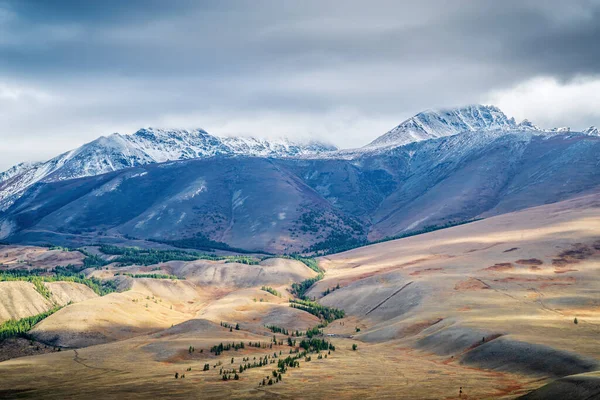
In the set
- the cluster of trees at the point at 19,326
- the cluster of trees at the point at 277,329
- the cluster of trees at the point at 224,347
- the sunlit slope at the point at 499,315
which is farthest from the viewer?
the cluster of trees at the point at 277,329

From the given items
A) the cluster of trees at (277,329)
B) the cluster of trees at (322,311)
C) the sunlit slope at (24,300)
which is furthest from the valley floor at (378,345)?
the sunlit slope at (24,300)

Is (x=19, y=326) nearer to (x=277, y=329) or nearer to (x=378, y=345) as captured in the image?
(x=277, y=329)

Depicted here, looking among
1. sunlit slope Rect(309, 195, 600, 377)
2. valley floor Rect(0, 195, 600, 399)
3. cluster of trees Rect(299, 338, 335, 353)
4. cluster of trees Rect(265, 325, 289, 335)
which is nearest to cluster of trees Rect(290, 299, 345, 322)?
sunlit slope Rect(309, 195, 600, 377)

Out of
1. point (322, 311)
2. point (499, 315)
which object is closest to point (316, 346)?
point (499, 315)

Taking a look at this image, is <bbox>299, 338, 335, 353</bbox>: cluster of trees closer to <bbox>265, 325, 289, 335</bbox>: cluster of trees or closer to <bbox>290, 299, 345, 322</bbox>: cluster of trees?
<bbox>265, 325, 289, 335</bbox>: cluster of trees

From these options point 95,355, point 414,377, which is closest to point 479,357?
point 414,377

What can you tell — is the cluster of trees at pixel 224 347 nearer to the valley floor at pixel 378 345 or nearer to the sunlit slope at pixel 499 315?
the valley floor at pixel 378 345

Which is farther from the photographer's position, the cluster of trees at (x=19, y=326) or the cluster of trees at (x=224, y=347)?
the cluster of trees at (x=19, y=326)

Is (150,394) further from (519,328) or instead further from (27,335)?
(27,335)

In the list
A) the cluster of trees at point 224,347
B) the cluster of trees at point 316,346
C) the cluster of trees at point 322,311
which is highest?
the cluster of trees at point 322,311
